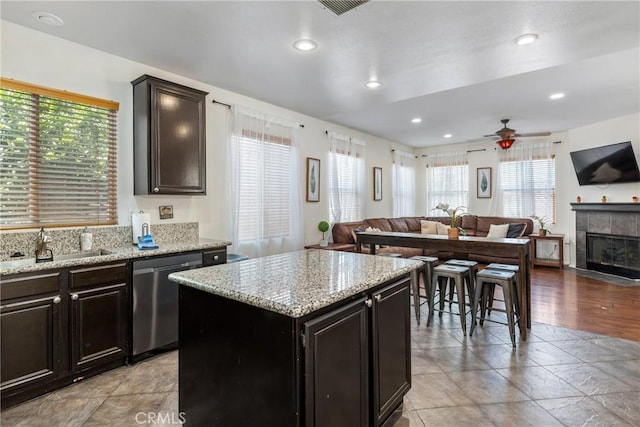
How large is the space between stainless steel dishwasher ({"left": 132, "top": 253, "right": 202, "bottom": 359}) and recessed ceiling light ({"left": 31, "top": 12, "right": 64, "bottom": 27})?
6.17 ft

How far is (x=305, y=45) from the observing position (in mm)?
2711

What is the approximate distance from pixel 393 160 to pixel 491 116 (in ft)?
8.19

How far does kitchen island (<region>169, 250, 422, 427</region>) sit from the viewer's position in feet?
4.19

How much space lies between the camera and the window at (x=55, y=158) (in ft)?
7.90

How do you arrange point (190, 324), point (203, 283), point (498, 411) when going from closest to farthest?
1. point (203, 283)
2. point (190, 324)
3. point (498, 411)

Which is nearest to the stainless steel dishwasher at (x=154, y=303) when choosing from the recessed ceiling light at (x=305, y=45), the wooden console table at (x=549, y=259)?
the recessed ceiling light at (x=305, y=45)

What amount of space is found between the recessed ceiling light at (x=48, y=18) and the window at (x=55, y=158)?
49 centimetres

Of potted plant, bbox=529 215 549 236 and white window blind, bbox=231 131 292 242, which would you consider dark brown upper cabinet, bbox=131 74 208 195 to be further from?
potted plant, bbox=529 215 549 236

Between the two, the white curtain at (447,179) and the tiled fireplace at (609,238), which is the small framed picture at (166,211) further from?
the tiled fireplace at (609,238)

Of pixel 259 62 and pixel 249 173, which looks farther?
pixel 249 173

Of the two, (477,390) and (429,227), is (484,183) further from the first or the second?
(477,390)

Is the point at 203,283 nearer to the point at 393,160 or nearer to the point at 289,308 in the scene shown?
the point at 289,308

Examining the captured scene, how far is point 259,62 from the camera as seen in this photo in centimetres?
308

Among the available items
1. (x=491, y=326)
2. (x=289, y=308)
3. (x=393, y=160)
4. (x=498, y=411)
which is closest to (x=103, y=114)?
(x=289, y=308)
